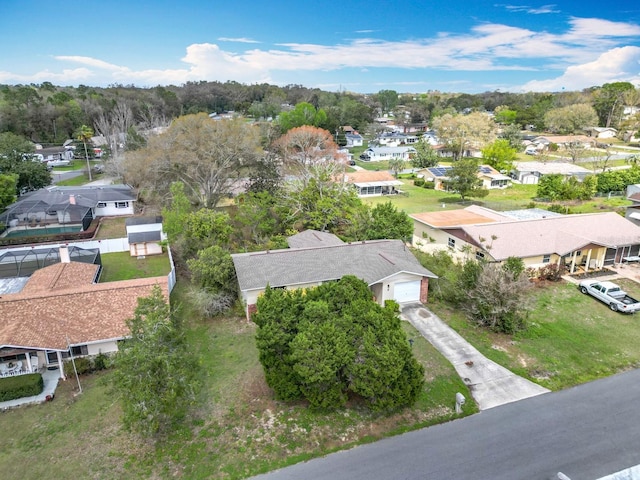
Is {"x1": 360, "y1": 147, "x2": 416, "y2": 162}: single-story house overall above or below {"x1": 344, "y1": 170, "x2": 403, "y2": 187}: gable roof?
above

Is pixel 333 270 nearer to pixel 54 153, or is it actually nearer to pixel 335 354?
pixel 335 354

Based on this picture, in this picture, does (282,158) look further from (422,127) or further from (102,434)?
(422,127)

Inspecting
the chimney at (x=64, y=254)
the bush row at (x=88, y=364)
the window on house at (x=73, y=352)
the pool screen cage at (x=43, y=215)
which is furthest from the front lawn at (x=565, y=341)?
the pool screen cage at (x=43, y=215)

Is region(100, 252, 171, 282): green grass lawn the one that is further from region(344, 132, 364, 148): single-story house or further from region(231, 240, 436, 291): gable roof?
region(344, 132, 364, 148): single-story house

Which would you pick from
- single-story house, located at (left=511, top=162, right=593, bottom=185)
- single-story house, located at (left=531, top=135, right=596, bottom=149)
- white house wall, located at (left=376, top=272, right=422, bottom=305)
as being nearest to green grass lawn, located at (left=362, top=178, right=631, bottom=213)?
single-story house, located at (left=511, top=162, right=593, bottom=185)

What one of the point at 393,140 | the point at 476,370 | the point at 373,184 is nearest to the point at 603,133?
the point at 393,140
